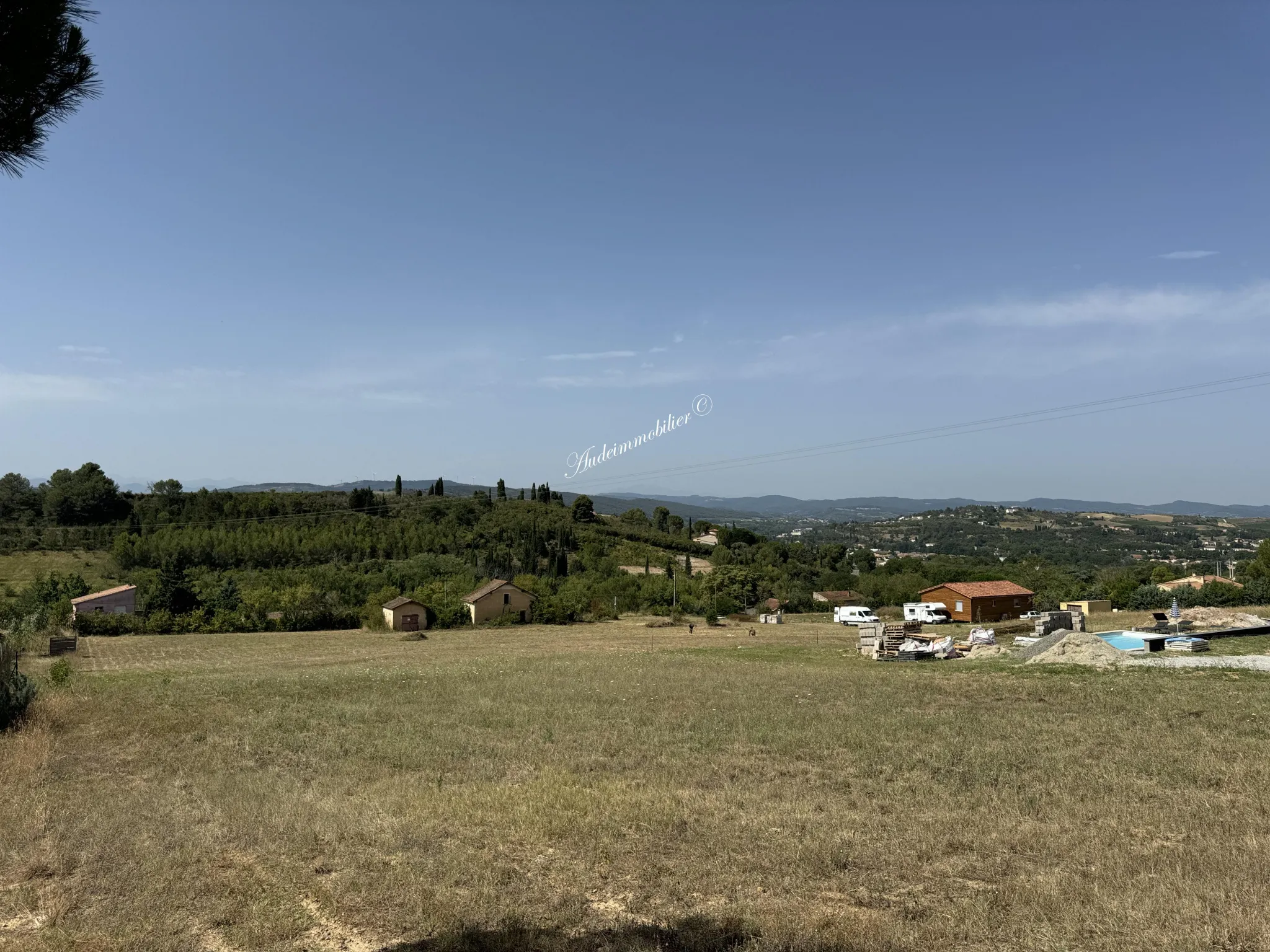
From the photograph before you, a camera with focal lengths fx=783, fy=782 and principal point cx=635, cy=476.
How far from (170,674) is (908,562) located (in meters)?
105

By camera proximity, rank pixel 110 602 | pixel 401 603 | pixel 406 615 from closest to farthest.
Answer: pixel 110 602 → pixel 406 615 → pixel 401 603

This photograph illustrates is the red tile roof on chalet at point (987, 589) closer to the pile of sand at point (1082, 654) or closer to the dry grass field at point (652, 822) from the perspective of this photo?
the pile of sand at point (1082, 654)

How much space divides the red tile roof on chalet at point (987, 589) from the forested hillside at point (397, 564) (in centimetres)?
922

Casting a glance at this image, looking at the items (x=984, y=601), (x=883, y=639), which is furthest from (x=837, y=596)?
(x=883, y=639)

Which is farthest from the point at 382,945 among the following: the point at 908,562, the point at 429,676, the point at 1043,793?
the point at 908,562

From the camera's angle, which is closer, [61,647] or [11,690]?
[11,690]

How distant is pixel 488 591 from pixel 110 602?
97.1ft

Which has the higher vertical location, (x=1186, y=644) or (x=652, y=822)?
(x=652, y=822)

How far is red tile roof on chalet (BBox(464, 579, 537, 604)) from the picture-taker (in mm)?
67500

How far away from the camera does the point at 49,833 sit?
31.7ft

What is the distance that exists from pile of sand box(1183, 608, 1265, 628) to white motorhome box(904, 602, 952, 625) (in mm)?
15555

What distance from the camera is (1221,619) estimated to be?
37.9 m

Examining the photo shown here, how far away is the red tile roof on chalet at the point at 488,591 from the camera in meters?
67.5

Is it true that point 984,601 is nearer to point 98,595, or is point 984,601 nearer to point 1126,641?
point 1126,641
